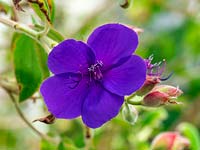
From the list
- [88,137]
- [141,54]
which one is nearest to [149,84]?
[88,137]

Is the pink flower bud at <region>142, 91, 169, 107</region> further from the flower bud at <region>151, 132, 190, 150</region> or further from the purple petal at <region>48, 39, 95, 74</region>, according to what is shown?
the flower bud at <region>151, 132, 190, 150</region>

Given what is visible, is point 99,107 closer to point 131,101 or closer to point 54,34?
point 131,101

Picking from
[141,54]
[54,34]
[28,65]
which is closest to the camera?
[54,34]

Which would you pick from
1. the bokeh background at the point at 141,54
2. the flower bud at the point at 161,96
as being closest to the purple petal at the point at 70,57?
the flower bud at the point at 161,96

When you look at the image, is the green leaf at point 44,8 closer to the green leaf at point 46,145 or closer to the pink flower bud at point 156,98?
the pink flower bud at point 156,98

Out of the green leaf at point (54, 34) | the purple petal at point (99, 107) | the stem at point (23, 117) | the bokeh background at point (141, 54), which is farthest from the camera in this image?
the bokeh background at point (141, 54)

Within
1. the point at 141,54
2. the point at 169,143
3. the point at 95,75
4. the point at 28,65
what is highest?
the point at 95,75

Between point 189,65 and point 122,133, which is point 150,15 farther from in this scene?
point 122,133

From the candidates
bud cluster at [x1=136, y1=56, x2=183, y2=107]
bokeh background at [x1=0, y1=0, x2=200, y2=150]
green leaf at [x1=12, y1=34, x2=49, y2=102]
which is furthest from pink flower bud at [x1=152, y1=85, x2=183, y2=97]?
bokeh background at [x1=0, y1=0, x2=200, y2=150]

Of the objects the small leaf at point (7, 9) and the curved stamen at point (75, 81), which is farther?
the small leaf at point (7, 9)
